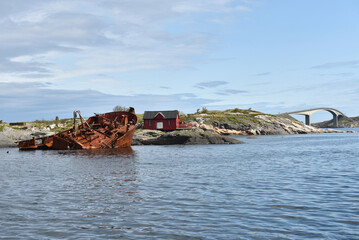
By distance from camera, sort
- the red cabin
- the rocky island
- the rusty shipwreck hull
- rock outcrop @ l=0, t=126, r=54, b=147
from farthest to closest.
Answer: the red cabin < the rocky island < rock outcrop @ l=0, t=126, r=54, b=147 < the rusty shipwreck hull

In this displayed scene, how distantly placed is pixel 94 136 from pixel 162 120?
42154mm

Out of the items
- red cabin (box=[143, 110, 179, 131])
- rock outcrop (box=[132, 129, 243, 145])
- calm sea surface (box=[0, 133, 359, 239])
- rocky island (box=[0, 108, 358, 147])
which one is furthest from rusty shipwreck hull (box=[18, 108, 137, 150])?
red cabin (box=[143, 110, 179, 131])

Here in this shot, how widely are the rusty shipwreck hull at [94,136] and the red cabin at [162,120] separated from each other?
34.7 meters

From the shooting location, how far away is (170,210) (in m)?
11.8

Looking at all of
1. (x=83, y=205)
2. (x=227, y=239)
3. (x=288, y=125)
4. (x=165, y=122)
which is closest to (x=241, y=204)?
(x=227, y=239)

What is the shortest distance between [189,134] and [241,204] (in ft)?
142

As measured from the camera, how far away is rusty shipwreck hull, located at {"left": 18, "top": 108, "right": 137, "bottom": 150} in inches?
1754

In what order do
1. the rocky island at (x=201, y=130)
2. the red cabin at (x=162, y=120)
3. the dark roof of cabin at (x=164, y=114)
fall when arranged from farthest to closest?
the dark roof of cabin at (x=164, y=114)
the red cabin at (x=162, y=120)
the rocky island at (x=201, y=130)

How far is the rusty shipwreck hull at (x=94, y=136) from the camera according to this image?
44562mm

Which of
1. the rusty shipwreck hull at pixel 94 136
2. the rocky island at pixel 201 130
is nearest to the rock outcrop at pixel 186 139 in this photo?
the rocky island at pixel 201 130

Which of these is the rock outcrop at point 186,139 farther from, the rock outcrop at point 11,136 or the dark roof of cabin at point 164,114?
the dark roof of cabin at point 164,114

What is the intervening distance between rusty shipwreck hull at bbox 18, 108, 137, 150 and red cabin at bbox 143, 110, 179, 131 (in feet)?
114

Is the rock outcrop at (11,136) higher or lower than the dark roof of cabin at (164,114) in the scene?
lower

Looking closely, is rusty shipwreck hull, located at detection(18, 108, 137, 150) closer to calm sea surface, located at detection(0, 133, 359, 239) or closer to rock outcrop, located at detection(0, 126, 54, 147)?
rock outcrop, located at detection(0, 126, 54, 147)
